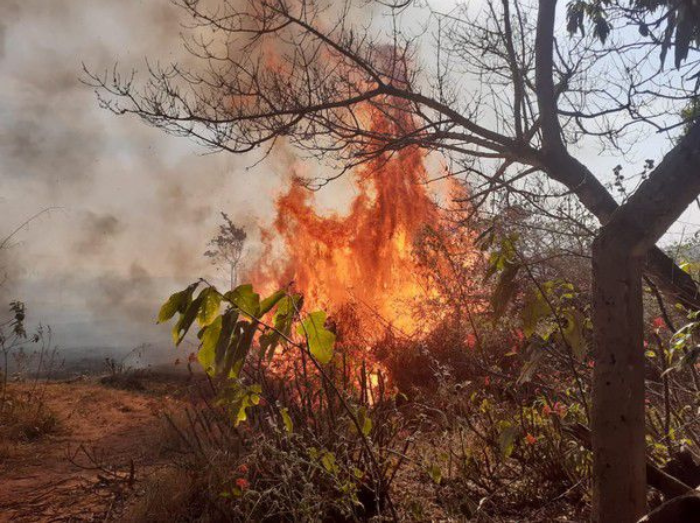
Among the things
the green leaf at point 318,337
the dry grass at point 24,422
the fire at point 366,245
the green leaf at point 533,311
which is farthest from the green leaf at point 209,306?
the fire at point 366,245

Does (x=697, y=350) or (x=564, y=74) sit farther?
(x=564, y=74)

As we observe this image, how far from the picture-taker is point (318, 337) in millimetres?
1402

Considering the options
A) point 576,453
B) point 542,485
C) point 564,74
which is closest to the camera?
point 576,453

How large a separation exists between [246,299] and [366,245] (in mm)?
9894

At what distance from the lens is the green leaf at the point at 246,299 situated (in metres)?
1.33

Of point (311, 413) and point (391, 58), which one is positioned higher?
point (391, 58)

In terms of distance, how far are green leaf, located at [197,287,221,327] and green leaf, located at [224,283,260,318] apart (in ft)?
0.11

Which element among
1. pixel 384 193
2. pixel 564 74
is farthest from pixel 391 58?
pixel 384 193

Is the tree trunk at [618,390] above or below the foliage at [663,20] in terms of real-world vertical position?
below

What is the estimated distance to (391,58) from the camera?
14.0ft

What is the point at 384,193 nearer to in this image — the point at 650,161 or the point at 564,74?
the point at 564,74

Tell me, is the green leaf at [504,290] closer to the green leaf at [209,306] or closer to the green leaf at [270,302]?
the green leaf at [270,302]

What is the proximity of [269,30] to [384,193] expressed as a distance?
275 inches

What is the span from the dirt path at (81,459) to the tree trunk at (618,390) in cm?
346
